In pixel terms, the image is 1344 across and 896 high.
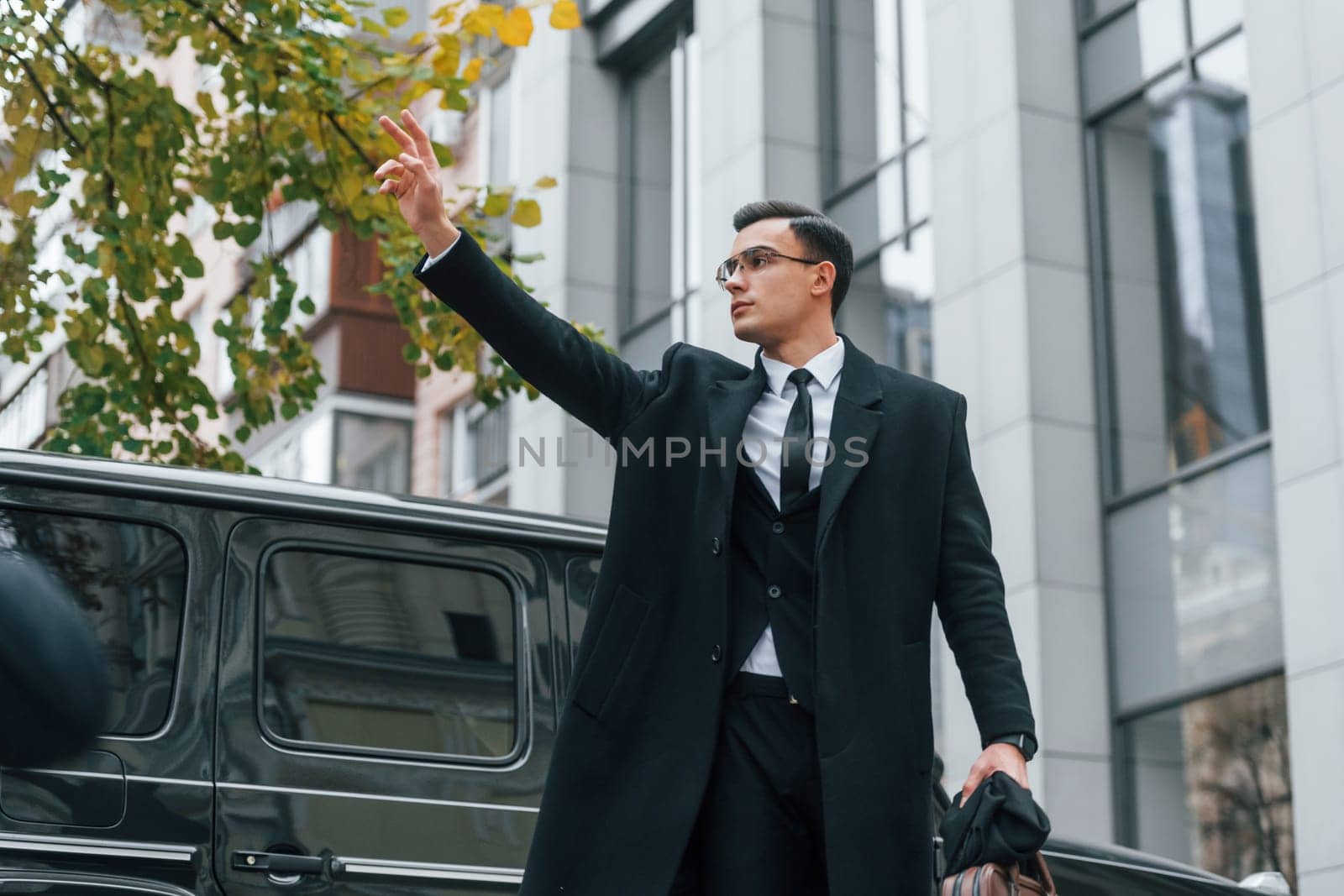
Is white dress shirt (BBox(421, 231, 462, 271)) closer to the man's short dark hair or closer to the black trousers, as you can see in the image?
the man's short dark hair

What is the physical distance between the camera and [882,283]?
16656 mm

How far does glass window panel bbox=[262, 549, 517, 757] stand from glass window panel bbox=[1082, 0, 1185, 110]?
9.68 m

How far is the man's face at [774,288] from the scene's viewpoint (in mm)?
4023

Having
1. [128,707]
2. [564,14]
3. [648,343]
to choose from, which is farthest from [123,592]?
[648,343]

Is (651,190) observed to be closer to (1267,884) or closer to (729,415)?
(1267,884)

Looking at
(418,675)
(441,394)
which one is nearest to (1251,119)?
(418,675)

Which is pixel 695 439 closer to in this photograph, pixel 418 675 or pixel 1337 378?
pixel 418 675

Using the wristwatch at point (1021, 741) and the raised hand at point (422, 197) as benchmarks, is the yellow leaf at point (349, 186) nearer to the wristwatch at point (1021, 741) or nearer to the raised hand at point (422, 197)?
the raised hand at point (422, 197)

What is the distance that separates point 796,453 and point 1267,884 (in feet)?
10.8

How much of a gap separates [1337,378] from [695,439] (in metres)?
8.44

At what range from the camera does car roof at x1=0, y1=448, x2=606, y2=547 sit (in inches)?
201

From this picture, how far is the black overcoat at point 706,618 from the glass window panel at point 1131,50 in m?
10.7

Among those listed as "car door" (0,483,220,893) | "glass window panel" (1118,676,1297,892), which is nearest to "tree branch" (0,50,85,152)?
"car door" (0,483,220,893)

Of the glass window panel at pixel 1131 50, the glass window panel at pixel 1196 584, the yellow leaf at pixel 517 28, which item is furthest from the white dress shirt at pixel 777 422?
the glass window panel at pixel 1131 50
